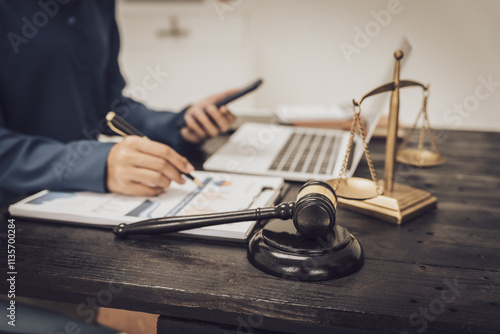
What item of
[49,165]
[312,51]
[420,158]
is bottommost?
[312,51]

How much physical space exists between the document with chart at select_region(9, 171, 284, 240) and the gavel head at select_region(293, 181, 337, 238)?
11 centimetres

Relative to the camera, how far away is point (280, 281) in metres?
0.62

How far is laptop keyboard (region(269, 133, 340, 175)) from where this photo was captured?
1055 mm

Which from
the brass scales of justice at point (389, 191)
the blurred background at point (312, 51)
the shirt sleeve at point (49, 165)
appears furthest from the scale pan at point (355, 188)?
the blurred background at point (312, 51)

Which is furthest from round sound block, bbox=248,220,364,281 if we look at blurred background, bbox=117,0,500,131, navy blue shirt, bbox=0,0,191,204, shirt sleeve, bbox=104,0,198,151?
blurred background, bbox=117,0,500,131

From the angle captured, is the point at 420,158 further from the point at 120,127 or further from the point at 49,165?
the point at 49,165

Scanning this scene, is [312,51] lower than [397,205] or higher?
lower

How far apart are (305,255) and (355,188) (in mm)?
201

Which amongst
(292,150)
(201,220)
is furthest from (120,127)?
(292,150)

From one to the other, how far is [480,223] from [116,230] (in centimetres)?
63

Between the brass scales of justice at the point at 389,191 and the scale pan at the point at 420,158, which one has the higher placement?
the brass scales of justice at the point at 389,191

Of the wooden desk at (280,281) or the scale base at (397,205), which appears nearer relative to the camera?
the wooden desk at (280,281)

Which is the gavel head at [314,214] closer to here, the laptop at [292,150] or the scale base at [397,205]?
the scale base at [397,205]

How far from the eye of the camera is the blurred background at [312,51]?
113 inches
